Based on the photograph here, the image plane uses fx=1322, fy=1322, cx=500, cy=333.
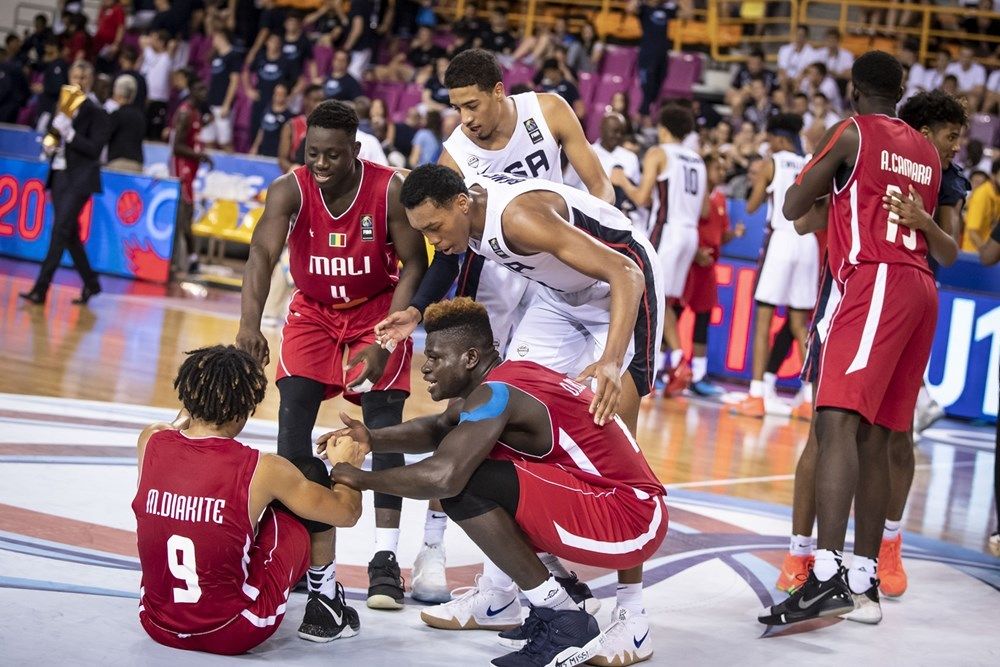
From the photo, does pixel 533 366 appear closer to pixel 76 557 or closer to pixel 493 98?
pixel 493 98

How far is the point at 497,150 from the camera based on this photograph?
5.19 meters

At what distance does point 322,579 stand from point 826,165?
232 centimetres

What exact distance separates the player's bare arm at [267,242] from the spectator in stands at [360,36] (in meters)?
14.2

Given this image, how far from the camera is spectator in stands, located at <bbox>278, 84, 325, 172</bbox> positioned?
12.2 meters

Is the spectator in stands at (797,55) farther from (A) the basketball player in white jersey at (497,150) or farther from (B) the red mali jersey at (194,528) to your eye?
(B) the red mali jersey at (194,528)

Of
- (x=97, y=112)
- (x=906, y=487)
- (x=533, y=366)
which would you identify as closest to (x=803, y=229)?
(x=906, y=487)

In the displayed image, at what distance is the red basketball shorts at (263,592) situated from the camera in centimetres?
366

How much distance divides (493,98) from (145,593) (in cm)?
230

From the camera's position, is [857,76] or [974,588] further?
[974,588]

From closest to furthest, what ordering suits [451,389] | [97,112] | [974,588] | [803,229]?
[451,389]
[803,229]
[974,588]
[97,112]

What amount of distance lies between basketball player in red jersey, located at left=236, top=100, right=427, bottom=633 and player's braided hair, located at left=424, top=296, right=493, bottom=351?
2.05 feet

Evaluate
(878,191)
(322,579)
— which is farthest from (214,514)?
(878,191)

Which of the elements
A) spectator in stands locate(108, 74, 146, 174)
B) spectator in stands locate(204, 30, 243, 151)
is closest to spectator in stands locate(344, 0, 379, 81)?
spectator in stands locate(204, 30, 243, 151)

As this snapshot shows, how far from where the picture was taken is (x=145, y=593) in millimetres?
3697
